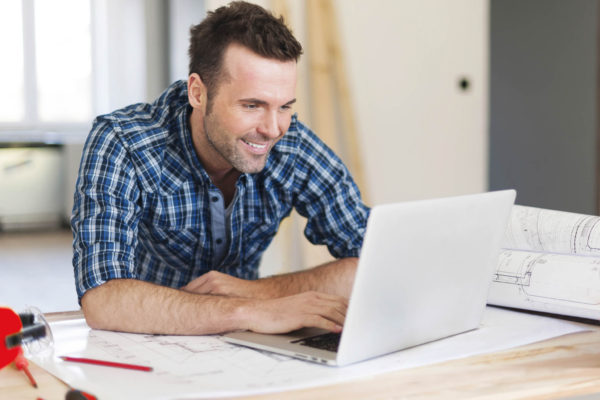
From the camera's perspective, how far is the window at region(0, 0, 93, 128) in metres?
7.24

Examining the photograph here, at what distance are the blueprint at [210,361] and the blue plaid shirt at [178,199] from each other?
232 mm

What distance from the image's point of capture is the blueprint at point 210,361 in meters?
0.90

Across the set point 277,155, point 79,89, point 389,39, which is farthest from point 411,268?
point 79,89

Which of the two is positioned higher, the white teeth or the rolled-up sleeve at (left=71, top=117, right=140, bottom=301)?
the white teeth

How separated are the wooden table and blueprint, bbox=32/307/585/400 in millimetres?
22

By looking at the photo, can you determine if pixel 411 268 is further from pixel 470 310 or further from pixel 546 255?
pixel 546 255

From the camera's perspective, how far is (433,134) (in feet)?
11.9


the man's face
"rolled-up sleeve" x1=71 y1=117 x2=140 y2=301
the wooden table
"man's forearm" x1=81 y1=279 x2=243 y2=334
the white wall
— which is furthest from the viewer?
the white wall

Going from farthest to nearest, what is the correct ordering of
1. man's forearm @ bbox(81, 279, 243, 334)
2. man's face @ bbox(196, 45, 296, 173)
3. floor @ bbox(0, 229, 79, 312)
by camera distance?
floor @ bbox(0, 229, 79, 312) < man's face @ bbox(196, 45, 296, 173) < man's forearm @ bbox(81, 279, 243, 334)

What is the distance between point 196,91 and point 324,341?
2.38 ft

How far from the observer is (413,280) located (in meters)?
1.04

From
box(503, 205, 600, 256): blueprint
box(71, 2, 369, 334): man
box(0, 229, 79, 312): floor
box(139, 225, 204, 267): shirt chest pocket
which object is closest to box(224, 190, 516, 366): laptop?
box(71, 2, 369, 334): man

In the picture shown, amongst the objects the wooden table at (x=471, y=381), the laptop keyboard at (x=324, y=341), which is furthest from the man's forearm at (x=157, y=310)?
the wooden table at (x=471, y=381)

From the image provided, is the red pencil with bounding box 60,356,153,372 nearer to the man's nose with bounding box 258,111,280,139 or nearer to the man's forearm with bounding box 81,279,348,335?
the man's forearm with bounding box 81,279,348,335
